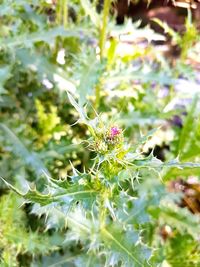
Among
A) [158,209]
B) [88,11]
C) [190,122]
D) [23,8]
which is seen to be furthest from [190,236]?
[23,8]

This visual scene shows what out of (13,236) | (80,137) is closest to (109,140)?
(13,236)

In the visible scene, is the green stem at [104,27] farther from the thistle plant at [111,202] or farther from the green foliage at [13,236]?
the green foliage at [13,236]

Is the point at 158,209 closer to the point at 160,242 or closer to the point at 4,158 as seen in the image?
the point at 160,242

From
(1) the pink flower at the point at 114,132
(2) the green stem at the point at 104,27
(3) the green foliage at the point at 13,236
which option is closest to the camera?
(1) the pink flower at the point at 114,132

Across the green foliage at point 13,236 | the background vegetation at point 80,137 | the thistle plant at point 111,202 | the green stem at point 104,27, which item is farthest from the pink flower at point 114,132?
the green stem at point 104,27

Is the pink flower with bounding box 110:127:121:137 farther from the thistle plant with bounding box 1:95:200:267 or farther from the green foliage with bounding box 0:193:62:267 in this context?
the green foliage with bounding box 0:193:62:267

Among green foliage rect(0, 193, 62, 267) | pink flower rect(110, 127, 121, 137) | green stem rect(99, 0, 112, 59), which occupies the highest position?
pink flower rect(110, 127, 121, 137)

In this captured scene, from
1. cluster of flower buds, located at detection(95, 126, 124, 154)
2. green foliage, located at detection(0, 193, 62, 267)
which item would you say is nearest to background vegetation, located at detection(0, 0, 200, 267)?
green foliage, located at detection(0, 193, 62, 267)
